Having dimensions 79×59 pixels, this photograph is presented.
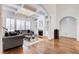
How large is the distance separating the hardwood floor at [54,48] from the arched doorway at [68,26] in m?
0.15

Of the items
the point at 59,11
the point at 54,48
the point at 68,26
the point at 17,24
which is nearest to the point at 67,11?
the point at 59,11

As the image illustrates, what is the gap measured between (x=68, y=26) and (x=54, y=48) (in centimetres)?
78

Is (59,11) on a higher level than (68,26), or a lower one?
higher

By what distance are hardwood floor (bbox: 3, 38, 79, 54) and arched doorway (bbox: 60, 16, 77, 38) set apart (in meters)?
0.15

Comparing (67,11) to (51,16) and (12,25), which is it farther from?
(12,25)

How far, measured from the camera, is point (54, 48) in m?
2.72

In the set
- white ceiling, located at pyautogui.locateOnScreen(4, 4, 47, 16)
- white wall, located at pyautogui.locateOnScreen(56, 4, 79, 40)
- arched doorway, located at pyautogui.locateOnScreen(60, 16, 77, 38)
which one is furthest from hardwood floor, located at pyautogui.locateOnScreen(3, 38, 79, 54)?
white ceiling, located at pyautogui.locateOnScreen(4, 4, 47, 16)

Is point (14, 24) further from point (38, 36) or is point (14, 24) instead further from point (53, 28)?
point (53, 28)

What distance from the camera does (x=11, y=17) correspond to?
257 cm

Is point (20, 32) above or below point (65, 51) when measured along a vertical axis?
above

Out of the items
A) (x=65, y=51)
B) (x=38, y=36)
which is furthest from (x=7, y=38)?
(x=65, y=51)

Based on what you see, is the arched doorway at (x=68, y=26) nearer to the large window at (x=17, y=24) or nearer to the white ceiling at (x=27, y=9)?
the white ceiling at (x=27, y=9)

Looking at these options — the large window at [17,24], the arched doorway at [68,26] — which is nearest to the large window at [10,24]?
the large window at [17,24]
